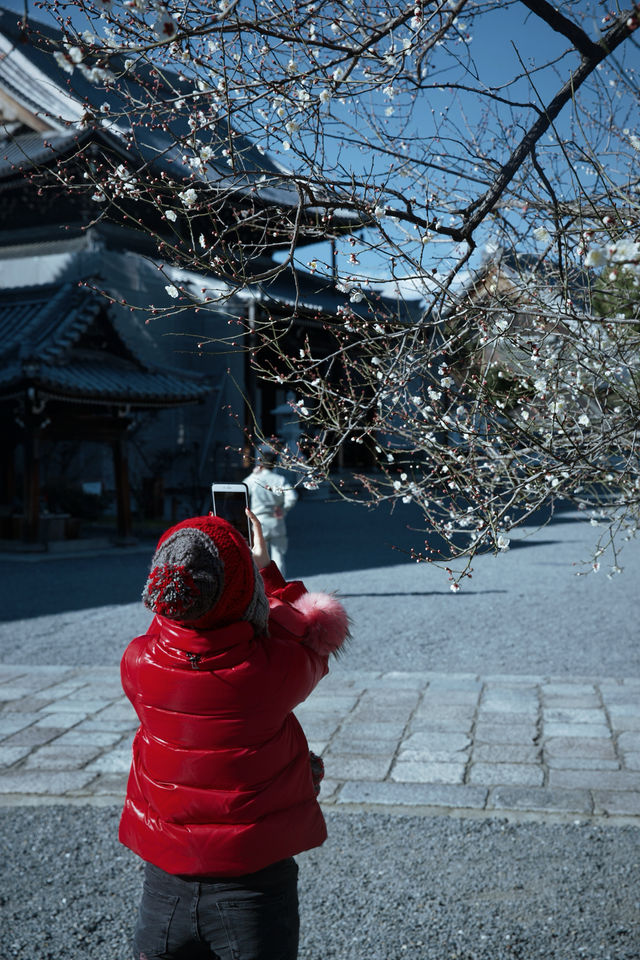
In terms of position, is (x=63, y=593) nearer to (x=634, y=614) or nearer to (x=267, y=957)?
(x=634, y=614)

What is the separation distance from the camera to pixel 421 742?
4715 mm

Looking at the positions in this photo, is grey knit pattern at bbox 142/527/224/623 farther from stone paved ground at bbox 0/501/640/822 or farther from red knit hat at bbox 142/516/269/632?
stone paved ground at bbox 0/501/640/822

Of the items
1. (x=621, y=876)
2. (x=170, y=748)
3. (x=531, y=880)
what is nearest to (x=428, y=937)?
(x=531, y=880)

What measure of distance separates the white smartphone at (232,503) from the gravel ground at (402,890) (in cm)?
163

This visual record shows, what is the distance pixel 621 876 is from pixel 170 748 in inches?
85.6

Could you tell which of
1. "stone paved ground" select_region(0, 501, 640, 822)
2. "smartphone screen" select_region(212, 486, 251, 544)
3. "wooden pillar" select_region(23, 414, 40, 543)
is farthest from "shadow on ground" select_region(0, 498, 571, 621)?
"smartphone screen" select_region(212, 486, 251, 544)

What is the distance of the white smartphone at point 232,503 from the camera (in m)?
2.17

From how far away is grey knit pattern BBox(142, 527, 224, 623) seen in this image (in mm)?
1801

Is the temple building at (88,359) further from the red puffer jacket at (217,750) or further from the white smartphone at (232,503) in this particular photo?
the red puffer jacket at (217,750)

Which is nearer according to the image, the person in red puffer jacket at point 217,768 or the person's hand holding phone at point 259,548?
the person in red puffer jacket at point 217,768

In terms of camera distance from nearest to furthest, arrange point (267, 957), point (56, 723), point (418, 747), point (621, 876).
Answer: point (267, 957) < point (621, 876) < point (418, 747) < point (56, 723)

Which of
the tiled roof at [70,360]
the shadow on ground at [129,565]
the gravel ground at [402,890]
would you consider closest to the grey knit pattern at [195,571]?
the gravel ground at [402,890]

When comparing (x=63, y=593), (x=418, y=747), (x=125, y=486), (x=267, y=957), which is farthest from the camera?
(x=125, y=486)

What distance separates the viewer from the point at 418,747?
464cm
